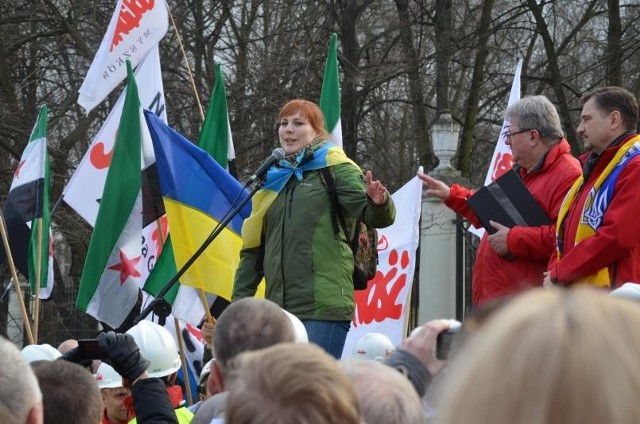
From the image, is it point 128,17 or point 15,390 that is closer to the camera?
point 15,390

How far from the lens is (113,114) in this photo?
8.79 metres

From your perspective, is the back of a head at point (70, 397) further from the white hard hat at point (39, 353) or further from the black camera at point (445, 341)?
the white hard hat at point (39, 353)

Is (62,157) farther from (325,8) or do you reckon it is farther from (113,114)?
(113,114)

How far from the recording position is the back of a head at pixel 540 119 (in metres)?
5.52

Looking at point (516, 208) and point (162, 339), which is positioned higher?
point (516, 208)

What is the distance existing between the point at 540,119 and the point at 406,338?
9.14 feet

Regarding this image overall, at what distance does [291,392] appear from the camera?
1901mm

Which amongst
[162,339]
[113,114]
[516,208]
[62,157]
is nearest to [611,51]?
[62,157]

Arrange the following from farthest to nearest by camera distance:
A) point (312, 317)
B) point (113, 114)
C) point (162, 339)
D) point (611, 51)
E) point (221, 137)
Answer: point (611, 51)
point (113, 114)
point (221, 137)
point (312, 317)
point (162, 339)

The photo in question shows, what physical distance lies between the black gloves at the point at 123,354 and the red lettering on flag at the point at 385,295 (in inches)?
171

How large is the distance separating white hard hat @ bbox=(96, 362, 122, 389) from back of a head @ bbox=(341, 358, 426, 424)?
9.52 ft

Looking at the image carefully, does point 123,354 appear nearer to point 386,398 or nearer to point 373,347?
point 386,398

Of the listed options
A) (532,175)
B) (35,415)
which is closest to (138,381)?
(35,415)

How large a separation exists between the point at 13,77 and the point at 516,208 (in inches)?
506
